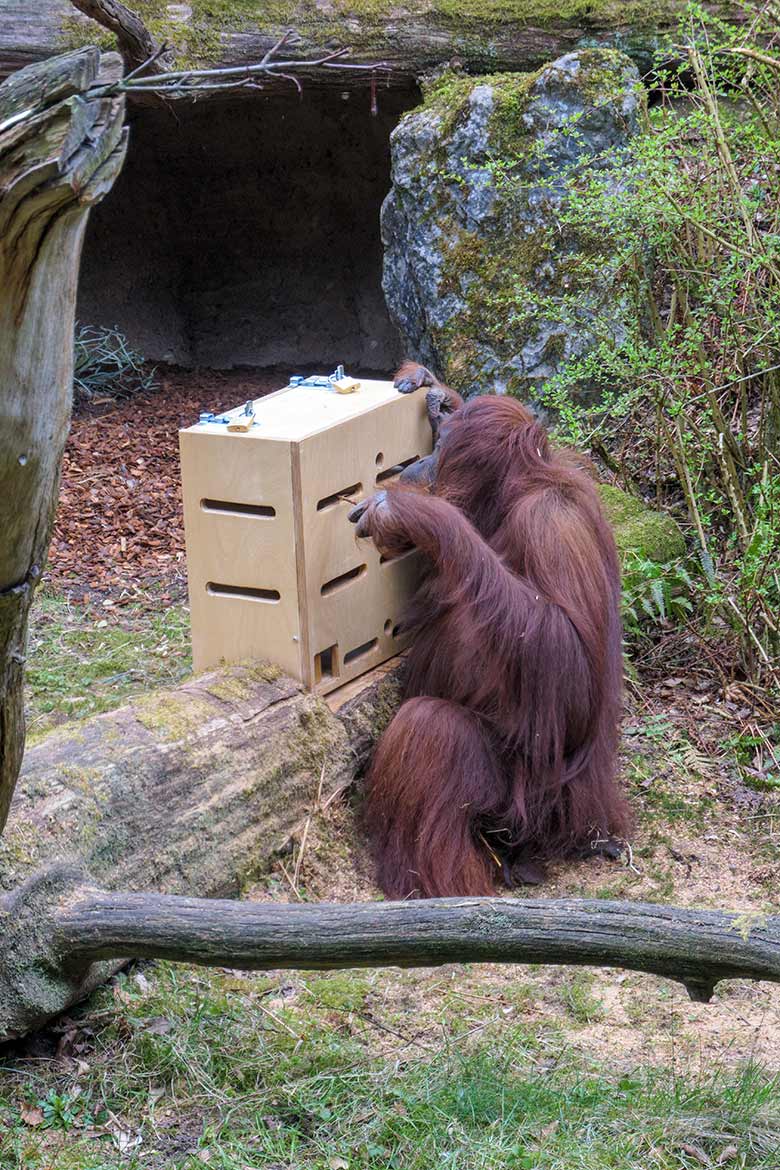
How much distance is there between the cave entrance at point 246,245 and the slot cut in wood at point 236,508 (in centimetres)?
518

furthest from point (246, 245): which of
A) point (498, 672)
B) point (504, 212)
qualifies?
point (498, 672)

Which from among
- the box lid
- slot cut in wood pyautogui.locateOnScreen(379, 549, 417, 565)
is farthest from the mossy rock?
the box lid

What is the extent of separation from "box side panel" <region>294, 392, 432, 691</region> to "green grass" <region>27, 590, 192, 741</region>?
2.63 ft

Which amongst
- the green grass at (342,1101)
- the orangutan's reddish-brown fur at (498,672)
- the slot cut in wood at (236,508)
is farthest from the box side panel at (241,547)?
the green grass at (342,1101)

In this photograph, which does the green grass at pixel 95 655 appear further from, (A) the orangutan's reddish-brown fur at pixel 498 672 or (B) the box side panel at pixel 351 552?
(A) the orangutan's reddish-brown fur at pixel 498 672

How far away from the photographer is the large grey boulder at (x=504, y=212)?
17.9 ft

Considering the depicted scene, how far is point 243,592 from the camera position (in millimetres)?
3373

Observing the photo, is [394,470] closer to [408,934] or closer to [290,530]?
[290,530]

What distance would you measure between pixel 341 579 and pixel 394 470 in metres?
0.42

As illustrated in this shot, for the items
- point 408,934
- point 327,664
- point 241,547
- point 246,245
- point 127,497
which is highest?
point 246,245

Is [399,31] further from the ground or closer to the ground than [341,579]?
further from the ground

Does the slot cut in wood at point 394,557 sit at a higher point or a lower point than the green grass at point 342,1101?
higher

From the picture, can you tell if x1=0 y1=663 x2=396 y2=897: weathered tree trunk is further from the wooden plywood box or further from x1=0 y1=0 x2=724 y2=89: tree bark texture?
x1=0 y1=0 x2=724 y2=89: tree bark texture

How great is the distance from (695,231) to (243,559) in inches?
94.3
